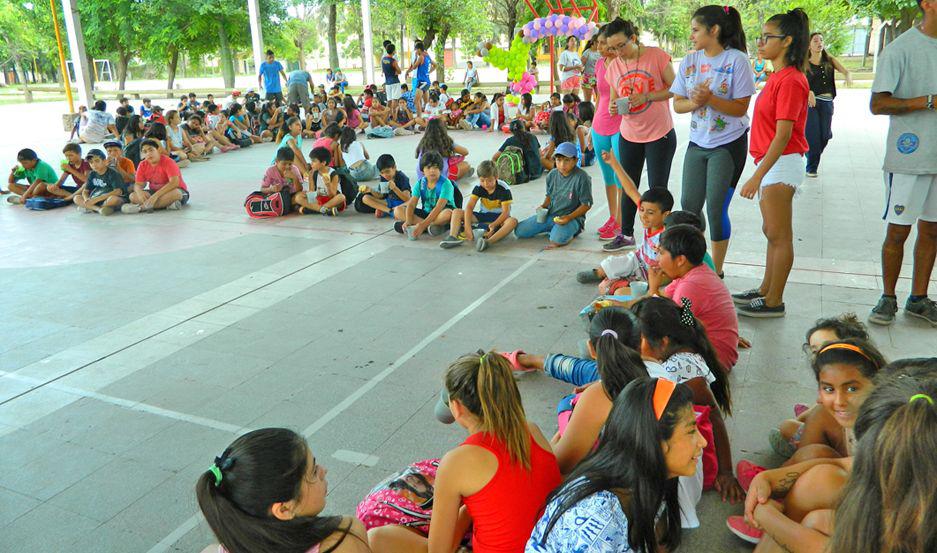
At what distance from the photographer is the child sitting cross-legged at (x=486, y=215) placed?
21.8ft

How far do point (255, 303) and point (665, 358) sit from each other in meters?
3.39

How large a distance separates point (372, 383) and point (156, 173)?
241 inches

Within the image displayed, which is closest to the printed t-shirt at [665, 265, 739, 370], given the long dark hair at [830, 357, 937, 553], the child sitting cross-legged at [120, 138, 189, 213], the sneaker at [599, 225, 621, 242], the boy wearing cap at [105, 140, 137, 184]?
the long dark hair at [830, 357, 937, 553]

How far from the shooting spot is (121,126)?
41.8 ft

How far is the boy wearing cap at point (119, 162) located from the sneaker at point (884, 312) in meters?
8.28

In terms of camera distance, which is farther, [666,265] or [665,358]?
[666,265]

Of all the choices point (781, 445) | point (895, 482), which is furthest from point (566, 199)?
point (895, 482)

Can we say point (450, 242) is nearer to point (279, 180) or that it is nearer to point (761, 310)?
point (279, 180)

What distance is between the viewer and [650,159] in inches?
Result: 231

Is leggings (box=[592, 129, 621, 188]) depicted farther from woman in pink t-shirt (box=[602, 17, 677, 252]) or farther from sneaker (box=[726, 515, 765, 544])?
sneaker (box=[726, 515, 765, 544])

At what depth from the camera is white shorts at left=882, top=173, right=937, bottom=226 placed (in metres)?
4.19

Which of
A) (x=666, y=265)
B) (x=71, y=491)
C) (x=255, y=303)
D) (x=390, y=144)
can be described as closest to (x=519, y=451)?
(x=666, y=265)

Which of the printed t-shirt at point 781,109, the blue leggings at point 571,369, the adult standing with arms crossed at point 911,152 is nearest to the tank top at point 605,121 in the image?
the printed t-shirt at point 781,109

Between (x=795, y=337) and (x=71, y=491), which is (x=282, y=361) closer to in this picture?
(x=71, y=491)
